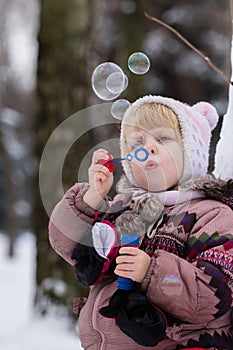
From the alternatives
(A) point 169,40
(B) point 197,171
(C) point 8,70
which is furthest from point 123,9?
(B) point 197,171

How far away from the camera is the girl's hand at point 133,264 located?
5.06 ft

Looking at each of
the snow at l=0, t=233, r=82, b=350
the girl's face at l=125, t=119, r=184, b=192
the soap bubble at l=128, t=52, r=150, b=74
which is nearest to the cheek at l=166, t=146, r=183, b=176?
the girl's face at l=125, t=119, r=184, b=192

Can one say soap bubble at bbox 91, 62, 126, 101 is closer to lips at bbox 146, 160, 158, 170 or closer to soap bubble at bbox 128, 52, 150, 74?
soap bubble at bbox 128, 52, 150, 74

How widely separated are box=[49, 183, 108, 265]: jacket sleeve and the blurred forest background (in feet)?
4.96

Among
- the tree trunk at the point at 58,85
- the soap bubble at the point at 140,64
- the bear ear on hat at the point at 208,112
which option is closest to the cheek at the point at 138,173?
the bear ear on hat at the point at 208,112

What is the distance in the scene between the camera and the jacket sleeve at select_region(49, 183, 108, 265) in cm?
179

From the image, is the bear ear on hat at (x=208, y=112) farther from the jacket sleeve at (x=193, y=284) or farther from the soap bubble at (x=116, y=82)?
the jacket sleeve at (x=193, y=284)

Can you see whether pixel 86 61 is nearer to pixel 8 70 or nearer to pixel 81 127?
pixel 81 127

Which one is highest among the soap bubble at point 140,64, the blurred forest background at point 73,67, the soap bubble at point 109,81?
the soap bubble at point 140,64

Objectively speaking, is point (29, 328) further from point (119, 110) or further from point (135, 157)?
point (135, 157)

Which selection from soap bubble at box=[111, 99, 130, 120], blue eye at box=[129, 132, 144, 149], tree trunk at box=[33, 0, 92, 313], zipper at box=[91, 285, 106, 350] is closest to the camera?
zipper at box=[91, 285, 106, 350]

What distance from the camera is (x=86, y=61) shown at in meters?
4.80

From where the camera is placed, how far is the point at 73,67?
481 centimetres

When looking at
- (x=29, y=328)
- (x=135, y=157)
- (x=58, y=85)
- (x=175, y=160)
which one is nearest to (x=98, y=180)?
(x=135, y=157)
